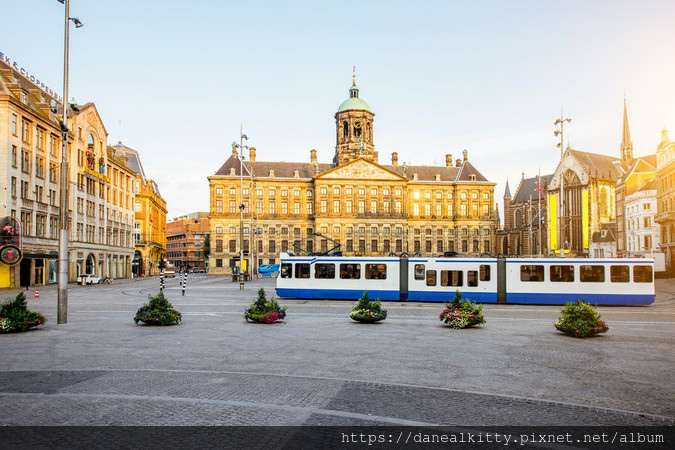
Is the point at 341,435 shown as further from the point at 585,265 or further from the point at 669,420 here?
the point at 585,265

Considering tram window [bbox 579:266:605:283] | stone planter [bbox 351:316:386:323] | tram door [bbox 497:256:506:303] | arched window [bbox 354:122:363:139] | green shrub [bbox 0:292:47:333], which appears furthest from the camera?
arched window [bbox 354:122:363:139]

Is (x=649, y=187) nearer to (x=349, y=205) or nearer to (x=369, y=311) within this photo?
(x=349, y=205)

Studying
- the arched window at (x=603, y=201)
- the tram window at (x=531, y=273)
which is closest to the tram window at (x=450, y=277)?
the tram window at (x=531, y=273)

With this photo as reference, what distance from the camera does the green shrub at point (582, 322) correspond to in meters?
15.7

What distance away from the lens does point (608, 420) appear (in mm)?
7641

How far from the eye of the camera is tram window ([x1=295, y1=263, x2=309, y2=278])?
32.3 meters

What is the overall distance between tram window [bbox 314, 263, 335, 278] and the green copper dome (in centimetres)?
6931

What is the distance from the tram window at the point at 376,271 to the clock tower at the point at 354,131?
66549 millimetres

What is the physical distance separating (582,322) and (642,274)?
1618cm

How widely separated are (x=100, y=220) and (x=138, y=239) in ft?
80.2

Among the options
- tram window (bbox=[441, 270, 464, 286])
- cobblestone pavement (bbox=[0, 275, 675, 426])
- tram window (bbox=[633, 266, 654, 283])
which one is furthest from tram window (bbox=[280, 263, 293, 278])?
tram window (bbox=[633, 266, 654, 283])

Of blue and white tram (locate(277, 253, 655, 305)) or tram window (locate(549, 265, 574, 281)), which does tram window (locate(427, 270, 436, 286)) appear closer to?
blue and white tram (locate(277, 253, 655, 305))

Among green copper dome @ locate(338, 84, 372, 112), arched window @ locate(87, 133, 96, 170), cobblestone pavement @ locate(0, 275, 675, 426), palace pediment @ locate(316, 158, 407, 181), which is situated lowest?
cobblestone pavement @ locate(0, 275, 675, 426)

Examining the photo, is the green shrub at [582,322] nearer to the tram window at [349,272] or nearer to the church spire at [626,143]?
the tram window at [349,272]
